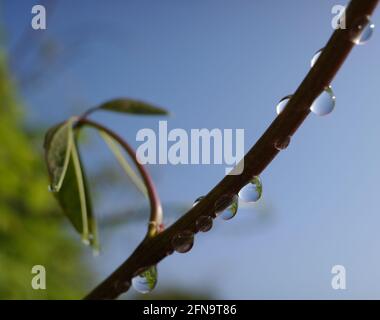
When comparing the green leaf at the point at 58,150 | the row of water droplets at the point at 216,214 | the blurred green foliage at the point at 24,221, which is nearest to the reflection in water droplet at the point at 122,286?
the row of water droplets at the point at 216,214

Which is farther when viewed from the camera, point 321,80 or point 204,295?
point 204,295

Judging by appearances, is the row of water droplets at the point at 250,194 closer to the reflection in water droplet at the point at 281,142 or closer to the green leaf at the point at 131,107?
the reflection in water droplet at the point at 281,142

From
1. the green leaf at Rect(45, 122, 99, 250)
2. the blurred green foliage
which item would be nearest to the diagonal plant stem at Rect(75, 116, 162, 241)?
the green leaf at Rect(45, 122, 99, 250)

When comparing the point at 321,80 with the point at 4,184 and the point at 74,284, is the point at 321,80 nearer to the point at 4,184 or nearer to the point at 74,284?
the point at 4,184

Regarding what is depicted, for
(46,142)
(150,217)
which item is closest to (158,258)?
(150,217)

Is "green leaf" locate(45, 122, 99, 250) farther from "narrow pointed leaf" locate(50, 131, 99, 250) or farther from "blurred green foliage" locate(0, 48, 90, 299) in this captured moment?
"blurred green foliage" locate(0, 48, 90, 299)

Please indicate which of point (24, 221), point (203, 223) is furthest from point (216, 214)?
point (24, 221)

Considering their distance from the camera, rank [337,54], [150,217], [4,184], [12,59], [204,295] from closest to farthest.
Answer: [337,54] → [150,217] → [4,184] → [12,59] → [204,295]

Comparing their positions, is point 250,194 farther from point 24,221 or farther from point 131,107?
point 24,221
